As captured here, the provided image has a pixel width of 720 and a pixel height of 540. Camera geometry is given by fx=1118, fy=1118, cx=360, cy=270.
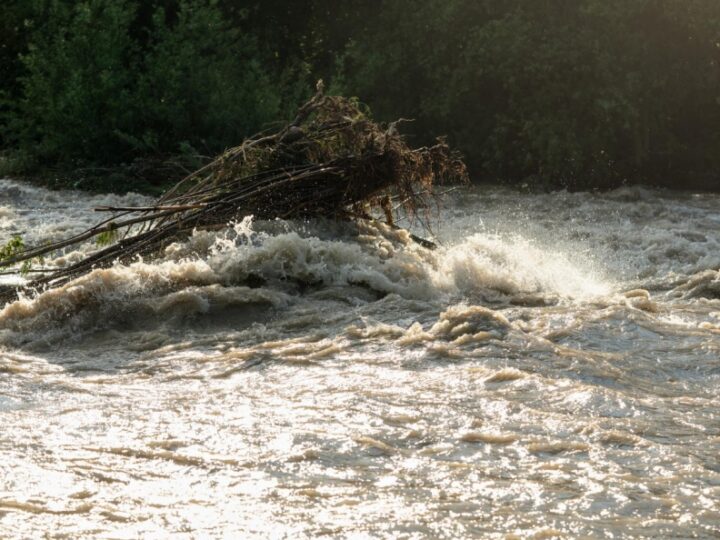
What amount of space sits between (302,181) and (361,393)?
4406 mm

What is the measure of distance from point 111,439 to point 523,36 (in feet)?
45.6

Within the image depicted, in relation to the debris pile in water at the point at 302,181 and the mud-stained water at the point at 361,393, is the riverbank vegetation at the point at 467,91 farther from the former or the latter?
the mud-stained water at the point at 361,393

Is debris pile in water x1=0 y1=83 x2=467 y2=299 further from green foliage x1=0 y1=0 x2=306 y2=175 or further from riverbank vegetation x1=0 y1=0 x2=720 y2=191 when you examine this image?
green foliage x1=0 y1=0 x2=306 y2=175

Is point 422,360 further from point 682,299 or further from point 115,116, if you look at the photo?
point 115,116

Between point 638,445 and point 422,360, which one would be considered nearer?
point 638,445

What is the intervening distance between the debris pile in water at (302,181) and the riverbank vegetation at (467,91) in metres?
5.72

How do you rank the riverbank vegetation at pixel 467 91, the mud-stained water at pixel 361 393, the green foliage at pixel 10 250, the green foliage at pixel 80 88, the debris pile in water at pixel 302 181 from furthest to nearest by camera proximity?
the green foliage at pixel 80 88
the riverbank vegetation at pixel 467 91
the debris pile in water at pixel 302 181
the green foliage at pixel 10 250
the mud-stained water at pixel 361 393

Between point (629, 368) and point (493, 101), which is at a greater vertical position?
point (493, 101)

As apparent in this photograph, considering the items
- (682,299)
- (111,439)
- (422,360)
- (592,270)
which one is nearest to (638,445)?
(422,360)

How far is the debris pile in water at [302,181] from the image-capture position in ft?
33.9

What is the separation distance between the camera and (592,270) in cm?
1140

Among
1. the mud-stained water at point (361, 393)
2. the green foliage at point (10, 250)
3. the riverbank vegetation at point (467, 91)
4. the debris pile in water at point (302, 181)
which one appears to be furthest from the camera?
the riverbank vegetation at point (467, 91)

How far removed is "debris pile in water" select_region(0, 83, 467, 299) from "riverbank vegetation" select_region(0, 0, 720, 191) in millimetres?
5723

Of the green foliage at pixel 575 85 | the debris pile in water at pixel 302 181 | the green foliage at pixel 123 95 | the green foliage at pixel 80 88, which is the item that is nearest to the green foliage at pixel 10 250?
the debris pile in water at pixel 302 181
